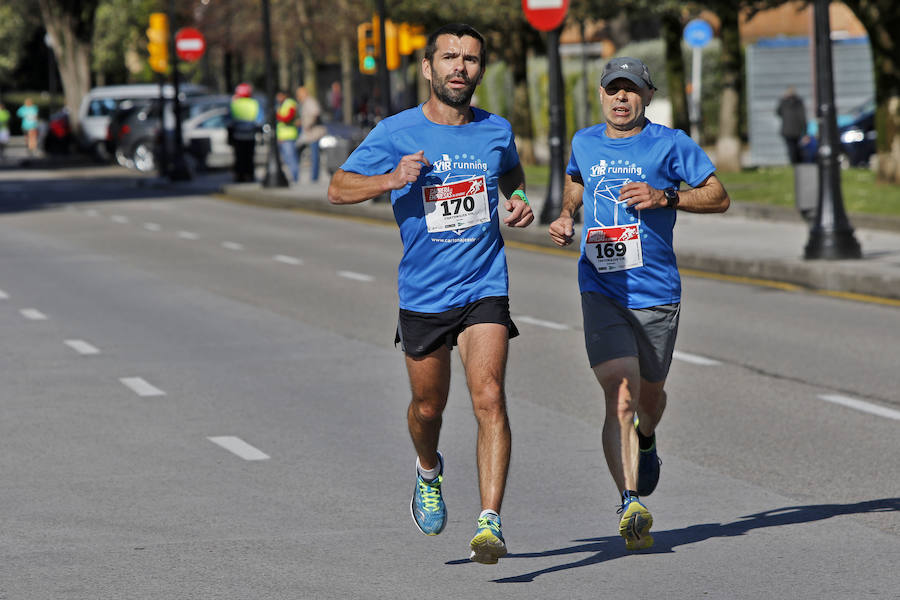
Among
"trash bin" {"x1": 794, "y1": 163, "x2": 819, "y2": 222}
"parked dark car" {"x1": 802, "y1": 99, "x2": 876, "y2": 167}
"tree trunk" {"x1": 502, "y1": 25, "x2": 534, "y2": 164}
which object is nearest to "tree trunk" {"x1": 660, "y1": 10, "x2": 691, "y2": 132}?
"parked dark car" {"x1": 802, "y1": 99, "x2": 876, "y2": 167}

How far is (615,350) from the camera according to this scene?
21.1 ft

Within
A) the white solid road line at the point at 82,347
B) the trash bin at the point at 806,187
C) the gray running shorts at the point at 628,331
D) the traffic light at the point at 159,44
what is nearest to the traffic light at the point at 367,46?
the traffic light at the point at 159,44

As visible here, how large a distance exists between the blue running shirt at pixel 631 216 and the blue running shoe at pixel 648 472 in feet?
2.03

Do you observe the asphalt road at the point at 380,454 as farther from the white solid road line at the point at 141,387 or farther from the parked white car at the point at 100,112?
the parked white car at the point at 100,112

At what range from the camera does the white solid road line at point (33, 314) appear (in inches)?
565

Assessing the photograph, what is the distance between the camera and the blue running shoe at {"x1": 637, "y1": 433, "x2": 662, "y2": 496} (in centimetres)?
670

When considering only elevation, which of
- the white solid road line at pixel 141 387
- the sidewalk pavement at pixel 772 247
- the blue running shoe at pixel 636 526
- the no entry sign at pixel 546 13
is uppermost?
the no entry sign at pixel 546 13

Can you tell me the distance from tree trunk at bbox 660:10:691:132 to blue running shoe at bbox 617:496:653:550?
98.9 feet

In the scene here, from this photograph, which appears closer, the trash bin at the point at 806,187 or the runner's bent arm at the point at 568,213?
the runner's bent arm at the point at 568,213

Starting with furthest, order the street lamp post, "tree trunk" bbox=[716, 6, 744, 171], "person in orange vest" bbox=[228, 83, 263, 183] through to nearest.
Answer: "person in orange vest" bbox=[228, 83, 263, 183] < "tree trunk" bbox=[716, 6, 744, 171] < the street lamp post

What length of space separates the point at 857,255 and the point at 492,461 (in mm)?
11802

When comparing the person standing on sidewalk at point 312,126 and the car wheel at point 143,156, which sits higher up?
the person standing on sidewalk at point 312,126

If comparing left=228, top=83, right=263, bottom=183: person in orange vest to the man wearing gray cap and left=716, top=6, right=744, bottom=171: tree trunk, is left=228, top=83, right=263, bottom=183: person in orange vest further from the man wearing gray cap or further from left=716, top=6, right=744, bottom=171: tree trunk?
the man wearing gray cap

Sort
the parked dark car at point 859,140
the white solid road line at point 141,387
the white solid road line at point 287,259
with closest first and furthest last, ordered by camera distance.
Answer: the white solid road line at point 141,387
the white solid road line at point 287,259
the parked dark car at point 859,140
